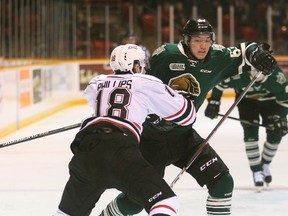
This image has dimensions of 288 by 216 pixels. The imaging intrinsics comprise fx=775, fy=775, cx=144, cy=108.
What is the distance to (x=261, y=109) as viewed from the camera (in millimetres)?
4695

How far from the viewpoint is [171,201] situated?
2.52 meters

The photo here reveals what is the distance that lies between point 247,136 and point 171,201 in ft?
7.39

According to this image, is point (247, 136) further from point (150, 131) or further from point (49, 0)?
point (49, 0)

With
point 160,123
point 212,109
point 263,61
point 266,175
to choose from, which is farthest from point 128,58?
point 266,175

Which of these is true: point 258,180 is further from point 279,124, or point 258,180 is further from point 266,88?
point 266,88

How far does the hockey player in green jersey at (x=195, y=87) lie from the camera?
10.4 feet

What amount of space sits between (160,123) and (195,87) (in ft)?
0.82

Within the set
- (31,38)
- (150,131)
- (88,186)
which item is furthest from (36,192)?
(31,38)

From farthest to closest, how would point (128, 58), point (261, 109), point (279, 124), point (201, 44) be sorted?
1. point (261, 109)
2. point (279, 124)
3. point (201, 44)
4. point (128, 58)

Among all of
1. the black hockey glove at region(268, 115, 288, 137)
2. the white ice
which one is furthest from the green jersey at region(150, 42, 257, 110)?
the black hockey glove at region(268, 115, 288, 137)

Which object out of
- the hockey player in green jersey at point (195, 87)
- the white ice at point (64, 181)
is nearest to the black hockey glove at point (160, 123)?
the hockey player in green jersey at point (195, 87)

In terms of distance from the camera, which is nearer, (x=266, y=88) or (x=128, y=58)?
(x=128, y=58)

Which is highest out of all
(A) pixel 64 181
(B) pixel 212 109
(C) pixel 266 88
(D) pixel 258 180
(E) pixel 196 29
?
(E) pixel 196 29

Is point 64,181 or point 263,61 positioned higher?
point 263,61
